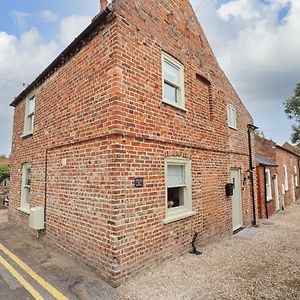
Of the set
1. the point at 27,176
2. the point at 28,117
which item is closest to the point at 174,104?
the point at 28,117

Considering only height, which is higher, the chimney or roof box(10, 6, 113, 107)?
the chimney

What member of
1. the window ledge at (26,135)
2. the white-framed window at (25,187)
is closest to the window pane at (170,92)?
the window ledge at (26,135)

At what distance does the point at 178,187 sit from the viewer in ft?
21.9

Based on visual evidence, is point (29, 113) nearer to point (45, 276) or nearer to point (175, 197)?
point (45, 276)

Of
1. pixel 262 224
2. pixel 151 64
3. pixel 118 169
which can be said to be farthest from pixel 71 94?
pixel 262 224

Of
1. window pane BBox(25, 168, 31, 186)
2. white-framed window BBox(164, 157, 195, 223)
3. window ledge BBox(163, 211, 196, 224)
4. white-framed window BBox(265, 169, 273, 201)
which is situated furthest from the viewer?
white-framed window BBox(265, 169, 273, 201)

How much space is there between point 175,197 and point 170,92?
2.96 m

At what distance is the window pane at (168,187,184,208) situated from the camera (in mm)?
6383

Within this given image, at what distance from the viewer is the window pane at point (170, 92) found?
21.8ft

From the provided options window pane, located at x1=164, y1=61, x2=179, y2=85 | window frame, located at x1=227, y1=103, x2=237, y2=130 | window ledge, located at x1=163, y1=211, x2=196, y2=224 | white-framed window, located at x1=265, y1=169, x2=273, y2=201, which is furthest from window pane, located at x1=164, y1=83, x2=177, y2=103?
white-framed window, located at x1=265, y1=169, x2=273, y2=201

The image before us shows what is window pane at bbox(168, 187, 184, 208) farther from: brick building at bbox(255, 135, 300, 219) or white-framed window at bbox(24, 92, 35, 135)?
brick building at bbox(255, 135, 300, 219)

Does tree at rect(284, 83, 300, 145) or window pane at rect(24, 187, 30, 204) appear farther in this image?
tree at rect(284, 83, 300, 145)

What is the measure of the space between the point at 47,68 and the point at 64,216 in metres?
4.79

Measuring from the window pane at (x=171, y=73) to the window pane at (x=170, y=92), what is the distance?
0.18m
